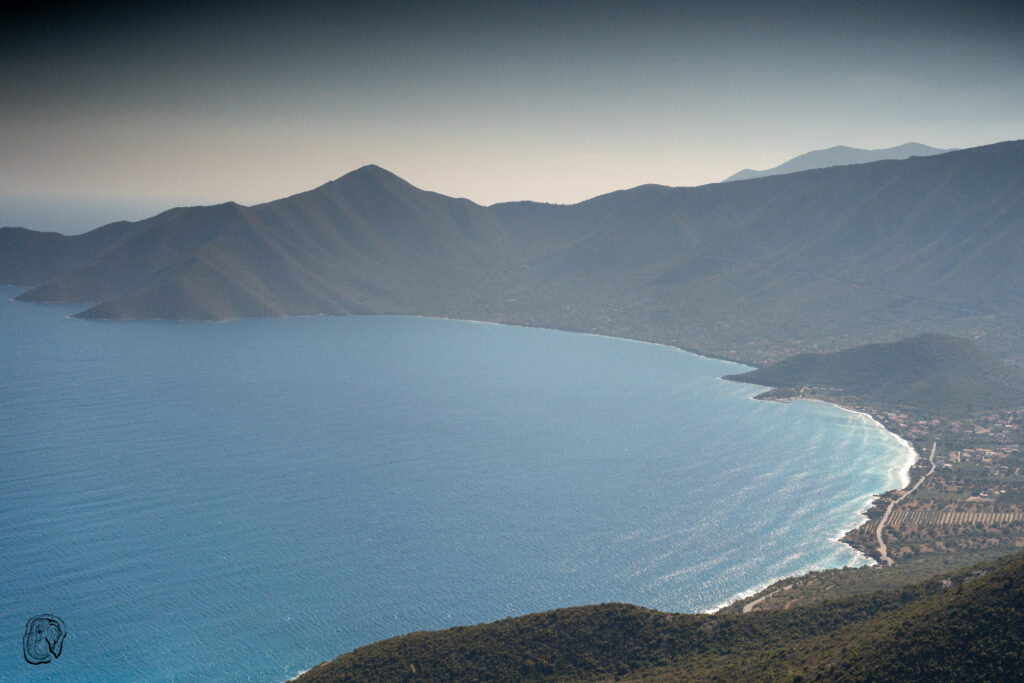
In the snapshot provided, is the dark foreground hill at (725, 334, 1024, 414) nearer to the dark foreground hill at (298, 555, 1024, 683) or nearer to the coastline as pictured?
the coastline

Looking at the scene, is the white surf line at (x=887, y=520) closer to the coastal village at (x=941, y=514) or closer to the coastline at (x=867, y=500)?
the coastal village at (x=941, y=514)

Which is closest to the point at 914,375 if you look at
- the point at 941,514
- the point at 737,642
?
the point at 941,514

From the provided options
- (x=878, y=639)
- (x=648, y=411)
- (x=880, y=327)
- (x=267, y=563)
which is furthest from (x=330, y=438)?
(x=880, y=327)

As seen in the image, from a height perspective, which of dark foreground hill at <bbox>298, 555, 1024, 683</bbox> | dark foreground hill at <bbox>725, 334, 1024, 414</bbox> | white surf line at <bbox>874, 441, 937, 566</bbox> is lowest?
white surf line at <bbox>874, 441, 937, 566</bbox>

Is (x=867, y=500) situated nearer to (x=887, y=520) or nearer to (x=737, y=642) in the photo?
(x=887, y=520)

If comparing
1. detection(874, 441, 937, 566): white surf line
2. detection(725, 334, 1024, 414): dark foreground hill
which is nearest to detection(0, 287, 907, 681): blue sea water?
detection(874, 441, 937, 566): white surf line

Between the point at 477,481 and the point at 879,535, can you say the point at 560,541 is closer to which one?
the point at 477,481
